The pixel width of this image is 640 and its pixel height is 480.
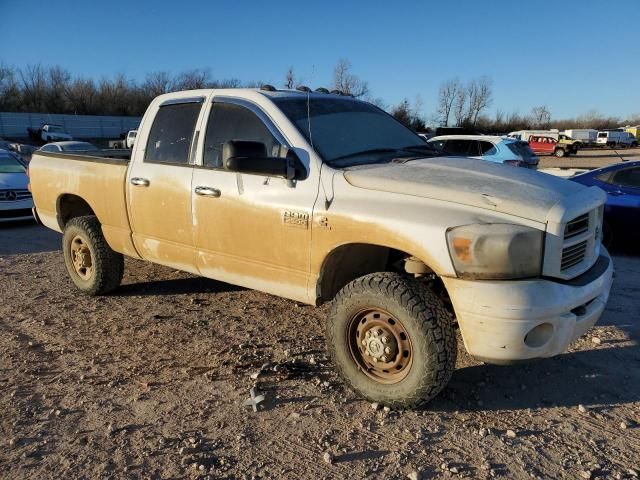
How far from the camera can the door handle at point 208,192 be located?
4.03 m

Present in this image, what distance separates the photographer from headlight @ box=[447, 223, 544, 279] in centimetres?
278

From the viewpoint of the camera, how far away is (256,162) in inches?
138

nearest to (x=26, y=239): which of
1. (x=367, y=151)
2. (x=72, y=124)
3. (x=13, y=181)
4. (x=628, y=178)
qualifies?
(x=13, y=181)

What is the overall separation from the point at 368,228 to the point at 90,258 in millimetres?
3690

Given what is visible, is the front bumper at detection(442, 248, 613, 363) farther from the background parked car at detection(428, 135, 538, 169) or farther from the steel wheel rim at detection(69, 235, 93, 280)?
the background parked car at detection(428, 135, 538, 169)

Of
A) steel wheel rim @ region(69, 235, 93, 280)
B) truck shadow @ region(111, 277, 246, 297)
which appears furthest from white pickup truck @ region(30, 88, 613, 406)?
truck shadow @ region(111, 277, 246, 297)

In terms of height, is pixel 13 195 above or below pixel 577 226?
below

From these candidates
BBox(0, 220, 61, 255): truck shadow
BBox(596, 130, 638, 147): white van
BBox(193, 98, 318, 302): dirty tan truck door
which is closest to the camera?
BBox(193, 98, 318, 302): dirty tan truck door

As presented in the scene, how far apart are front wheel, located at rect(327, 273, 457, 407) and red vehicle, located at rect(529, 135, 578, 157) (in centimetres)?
4733

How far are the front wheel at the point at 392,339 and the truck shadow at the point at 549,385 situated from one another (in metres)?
0.33

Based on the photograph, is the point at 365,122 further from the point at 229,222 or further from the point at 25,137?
the point at 25,137

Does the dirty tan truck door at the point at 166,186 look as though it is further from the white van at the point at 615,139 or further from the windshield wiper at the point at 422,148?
the white van at the point at 615,139

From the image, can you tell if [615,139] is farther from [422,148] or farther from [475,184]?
[475,184]

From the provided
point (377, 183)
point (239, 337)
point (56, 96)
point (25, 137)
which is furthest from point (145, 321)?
point (56, 96)
